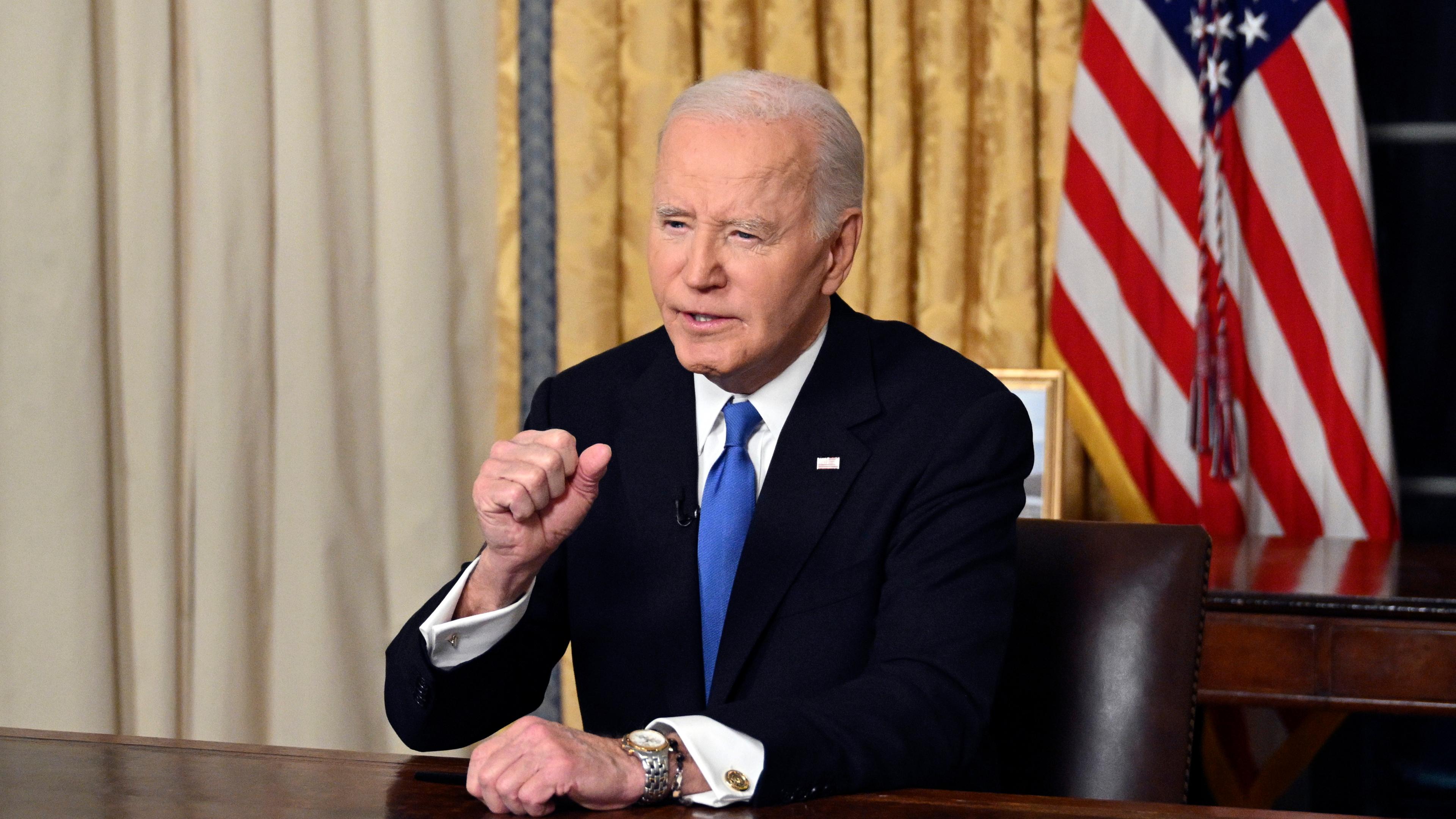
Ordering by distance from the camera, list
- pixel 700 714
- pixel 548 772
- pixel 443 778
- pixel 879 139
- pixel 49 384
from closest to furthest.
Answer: pixel 548 772, pixel 443 778, pixel 700 714, pixel 49 384, pixel 879 139

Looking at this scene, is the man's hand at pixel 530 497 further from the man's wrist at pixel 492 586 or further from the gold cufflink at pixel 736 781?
the gold cufflink at pixel 736 781

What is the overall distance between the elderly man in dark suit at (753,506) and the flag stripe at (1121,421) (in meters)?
1.38

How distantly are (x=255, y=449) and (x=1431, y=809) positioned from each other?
3.10m

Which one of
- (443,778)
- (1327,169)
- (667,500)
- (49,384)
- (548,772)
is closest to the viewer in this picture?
(548,772)

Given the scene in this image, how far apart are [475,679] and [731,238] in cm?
63

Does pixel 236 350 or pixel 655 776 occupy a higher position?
pixel 236 350

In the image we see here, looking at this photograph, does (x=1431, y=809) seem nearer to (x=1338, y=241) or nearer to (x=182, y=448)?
(x=1338, y=241)

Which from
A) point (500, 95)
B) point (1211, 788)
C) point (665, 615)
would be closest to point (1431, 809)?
point (1211, 788)

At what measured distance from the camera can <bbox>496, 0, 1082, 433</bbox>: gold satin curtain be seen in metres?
3.36

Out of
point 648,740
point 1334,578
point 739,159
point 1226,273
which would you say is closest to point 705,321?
point 739,159

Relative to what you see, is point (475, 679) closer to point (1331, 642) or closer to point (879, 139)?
point (1331, 642)

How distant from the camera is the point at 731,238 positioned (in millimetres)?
1770

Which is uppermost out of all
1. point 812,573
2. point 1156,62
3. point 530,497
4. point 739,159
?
point 1156,62

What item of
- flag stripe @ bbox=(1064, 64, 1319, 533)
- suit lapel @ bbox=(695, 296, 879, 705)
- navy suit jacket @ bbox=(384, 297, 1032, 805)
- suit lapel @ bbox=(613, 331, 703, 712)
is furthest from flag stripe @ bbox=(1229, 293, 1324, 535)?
suit lapel @ bbox=(613, 331, 703, 712)
